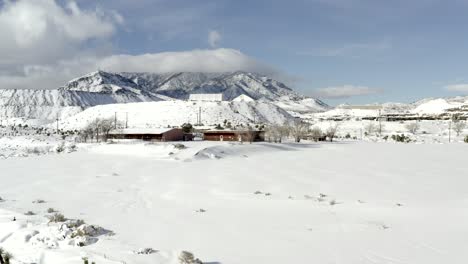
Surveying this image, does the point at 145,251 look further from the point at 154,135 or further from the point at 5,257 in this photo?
the point at 154,135

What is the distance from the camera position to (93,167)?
32.4 meters

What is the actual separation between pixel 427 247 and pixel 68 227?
33.7 ft

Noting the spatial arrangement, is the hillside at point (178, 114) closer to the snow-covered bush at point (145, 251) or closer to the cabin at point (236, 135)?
the cabin at point (236, 135)

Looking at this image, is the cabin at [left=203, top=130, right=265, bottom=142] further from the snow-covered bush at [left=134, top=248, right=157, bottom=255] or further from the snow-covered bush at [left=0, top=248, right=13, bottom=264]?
the snow-covered bush at [left=0, top=248, right=13, bottom=264]

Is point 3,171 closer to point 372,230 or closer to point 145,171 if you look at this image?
point 145,171

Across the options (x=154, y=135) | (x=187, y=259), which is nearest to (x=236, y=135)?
(x=154, y=135)

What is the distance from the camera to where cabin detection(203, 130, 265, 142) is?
65.8 metres

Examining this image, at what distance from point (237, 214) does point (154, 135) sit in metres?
53.2

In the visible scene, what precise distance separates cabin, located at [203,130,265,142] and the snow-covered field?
1311 inches

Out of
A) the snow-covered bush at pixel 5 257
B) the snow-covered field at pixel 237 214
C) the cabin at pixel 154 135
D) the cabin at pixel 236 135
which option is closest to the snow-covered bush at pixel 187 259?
the snow-covered field at pixel 237 214

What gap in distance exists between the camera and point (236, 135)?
229 ft

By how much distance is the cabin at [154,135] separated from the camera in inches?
2657

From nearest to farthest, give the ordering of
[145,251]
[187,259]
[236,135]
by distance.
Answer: [187,259], [145,251], [236,135]

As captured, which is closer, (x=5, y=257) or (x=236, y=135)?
(x=5, y=257)
